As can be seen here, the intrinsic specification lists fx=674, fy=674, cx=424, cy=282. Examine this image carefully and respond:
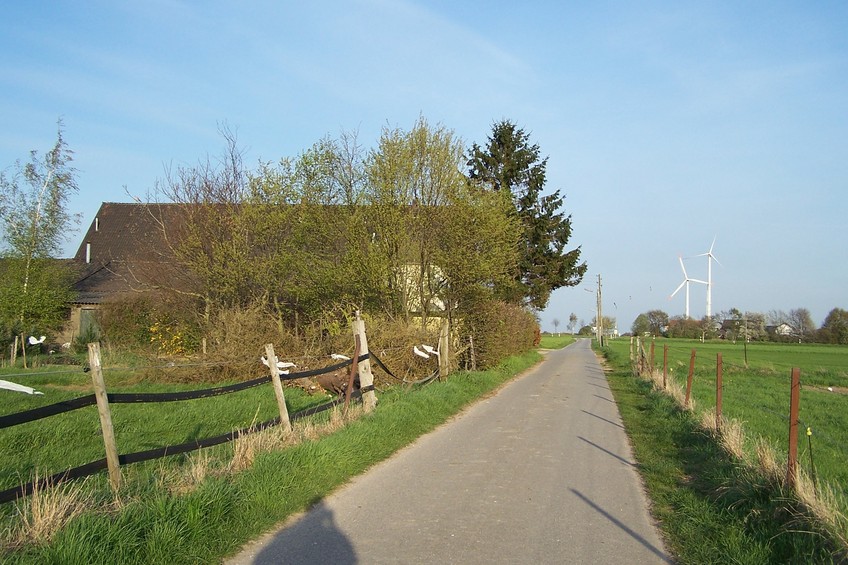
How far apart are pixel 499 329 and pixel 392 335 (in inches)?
327

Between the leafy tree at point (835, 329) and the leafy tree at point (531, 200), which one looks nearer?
the leafy tree at point (531, 200)

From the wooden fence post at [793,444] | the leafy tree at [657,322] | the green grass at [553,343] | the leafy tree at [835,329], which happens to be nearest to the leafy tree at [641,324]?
the leafy tree at [657,322]

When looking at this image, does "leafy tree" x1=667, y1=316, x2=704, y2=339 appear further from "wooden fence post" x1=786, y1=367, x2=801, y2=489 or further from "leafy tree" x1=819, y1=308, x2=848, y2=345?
"wooden fence post" x1=786, y1=367, x2=801, y2=489

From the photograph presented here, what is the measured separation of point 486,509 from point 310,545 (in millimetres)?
1939

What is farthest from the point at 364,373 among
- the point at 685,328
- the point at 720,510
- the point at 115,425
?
the point at 685,328

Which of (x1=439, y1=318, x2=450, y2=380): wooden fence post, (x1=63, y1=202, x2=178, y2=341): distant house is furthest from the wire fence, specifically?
(x1=63, y1=202, x2=178, y2=341): distant house

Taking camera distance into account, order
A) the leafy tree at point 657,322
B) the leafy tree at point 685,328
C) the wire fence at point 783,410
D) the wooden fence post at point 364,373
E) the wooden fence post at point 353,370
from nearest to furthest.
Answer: the wire fence at point 783,410
the wooden fence post at point 353,370
the wooden fence post at point 364,373
the leafy tree at point 685,328
the leafy tree at point 657,322

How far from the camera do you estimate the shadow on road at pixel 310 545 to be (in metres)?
5.08

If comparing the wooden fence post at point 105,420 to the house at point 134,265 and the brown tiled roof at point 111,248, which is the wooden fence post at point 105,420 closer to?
the house at point 134,265

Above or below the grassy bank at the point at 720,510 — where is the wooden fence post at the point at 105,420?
above

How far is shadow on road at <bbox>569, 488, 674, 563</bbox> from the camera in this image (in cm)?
551

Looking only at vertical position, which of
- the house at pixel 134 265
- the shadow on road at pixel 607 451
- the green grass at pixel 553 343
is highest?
the house at pixel 134 265

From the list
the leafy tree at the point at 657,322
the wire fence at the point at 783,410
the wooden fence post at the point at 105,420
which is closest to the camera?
the wooden fence post at the point at 105,420

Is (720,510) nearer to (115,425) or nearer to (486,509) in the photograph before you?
(486,509)
